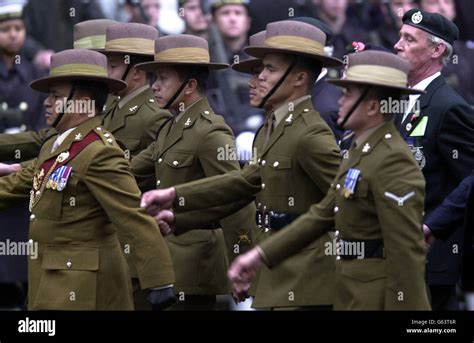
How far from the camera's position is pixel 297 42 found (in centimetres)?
880

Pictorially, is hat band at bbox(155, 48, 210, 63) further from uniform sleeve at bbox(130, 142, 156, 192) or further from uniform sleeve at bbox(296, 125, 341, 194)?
uniform sleeve at bbox(296, 125, 341, 194)

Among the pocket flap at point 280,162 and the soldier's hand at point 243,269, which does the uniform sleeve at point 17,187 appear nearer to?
the pocket flap at point 280,162

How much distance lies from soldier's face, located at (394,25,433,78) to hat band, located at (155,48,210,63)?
1217mm

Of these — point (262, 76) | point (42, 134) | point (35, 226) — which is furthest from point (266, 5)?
point (35, 226)

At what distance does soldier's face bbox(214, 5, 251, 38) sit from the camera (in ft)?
38.8

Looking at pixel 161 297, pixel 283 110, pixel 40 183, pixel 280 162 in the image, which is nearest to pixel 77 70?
pixel 40 183

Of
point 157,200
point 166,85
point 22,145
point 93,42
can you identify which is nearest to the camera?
point 157,200

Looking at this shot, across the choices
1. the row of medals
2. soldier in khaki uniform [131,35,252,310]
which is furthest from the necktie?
the row of medals

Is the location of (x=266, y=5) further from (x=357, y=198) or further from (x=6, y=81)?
(x=357, y=198)

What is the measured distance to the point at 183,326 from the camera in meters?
8.91

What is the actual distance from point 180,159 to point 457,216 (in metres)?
1.70

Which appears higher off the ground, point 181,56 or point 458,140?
point 181,56

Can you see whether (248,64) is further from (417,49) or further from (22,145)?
(22,145)

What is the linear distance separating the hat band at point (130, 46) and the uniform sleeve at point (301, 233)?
2.87m
